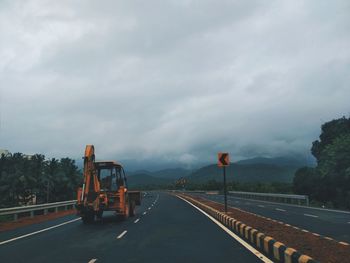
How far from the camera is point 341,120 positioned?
236 feet

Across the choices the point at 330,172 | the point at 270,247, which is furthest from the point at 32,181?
the point at 270,247

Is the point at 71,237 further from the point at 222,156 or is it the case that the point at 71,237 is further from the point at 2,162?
the point at 2,162

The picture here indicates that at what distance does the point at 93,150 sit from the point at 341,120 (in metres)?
59.1

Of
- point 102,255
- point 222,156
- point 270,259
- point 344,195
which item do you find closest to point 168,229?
point 222,156

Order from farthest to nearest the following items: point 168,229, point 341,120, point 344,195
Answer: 1. point 341,120
2. point 344,195
3. point 168,229

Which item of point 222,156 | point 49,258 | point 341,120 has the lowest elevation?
point 49,258

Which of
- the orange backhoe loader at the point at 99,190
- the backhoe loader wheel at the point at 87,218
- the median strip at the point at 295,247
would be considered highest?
the orange backhoe loader at the point at 99,190

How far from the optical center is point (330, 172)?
175 ft

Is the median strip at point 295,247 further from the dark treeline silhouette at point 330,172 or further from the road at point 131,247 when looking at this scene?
the dark treeline silhouette at point 330,172

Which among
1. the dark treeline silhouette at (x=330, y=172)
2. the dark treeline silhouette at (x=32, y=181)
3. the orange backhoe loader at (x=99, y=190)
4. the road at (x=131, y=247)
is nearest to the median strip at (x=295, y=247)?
the road at (x=131, y=247)

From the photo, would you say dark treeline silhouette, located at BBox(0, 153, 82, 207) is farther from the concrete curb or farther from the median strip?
the median strip

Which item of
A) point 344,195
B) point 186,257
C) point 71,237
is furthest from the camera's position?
point 344,195

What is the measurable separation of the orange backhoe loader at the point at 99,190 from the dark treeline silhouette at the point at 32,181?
4267 cm

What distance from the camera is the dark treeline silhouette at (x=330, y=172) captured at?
168 feet
